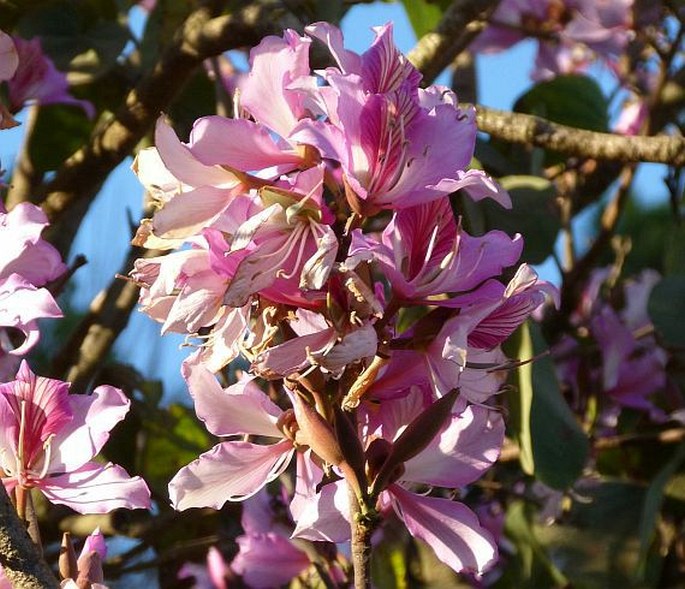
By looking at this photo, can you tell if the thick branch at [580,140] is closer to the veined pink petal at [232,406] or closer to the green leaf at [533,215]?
the green leaf at [533,215]

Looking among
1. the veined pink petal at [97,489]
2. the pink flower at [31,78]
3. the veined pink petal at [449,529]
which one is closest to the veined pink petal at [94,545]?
the veined pink petal at [97,489]

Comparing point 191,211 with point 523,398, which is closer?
point 191,211

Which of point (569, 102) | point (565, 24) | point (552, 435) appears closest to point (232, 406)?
point (552, 435)

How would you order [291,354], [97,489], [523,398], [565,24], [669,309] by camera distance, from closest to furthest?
[291,354], [97,489], [523,398], [669,309], [565,24]

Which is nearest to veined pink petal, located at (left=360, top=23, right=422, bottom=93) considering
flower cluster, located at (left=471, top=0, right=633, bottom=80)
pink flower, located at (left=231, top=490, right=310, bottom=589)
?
pink flower, located at (left=231, top=490, right=310, bottom=589)

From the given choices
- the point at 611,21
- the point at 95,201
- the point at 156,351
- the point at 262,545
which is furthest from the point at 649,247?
the point at 262,545

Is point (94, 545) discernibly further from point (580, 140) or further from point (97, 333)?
point (97, 333)

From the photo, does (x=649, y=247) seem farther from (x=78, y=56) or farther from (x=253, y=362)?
(x=253, y=362)
